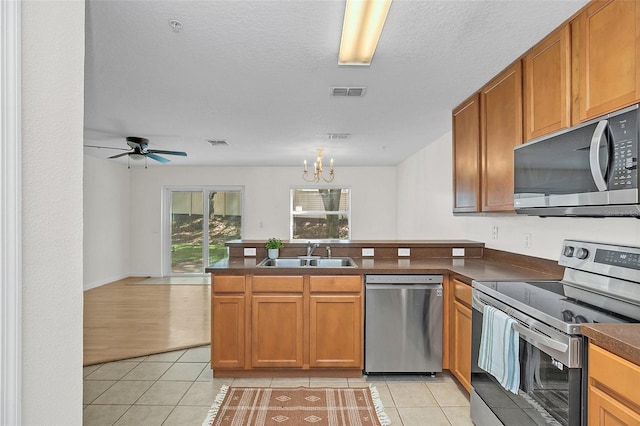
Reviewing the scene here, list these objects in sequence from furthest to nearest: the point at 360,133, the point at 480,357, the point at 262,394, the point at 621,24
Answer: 1. the point at 360,133
2. the point at 262,394
3. the point at 480,357
4. the point at 621,24

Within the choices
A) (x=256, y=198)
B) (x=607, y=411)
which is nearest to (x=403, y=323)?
(x=607, y=411)

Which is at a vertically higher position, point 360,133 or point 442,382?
point 360,133

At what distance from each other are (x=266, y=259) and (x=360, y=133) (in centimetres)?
199

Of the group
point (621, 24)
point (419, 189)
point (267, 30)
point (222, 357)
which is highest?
point (267, 30)

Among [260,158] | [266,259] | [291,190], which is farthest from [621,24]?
[291,190]

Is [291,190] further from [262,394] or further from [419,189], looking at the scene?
[262,394]

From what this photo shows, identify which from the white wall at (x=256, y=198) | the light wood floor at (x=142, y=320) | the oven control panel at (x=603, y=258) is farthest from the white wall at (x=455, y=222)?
the light wood floor at (x=142, y=320)

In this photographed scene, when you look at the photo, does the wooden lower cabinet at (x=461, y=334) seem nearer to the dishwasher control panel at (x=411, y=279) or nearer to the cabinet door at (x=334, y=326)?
the dishwasher control panel at (x=411, y=279)

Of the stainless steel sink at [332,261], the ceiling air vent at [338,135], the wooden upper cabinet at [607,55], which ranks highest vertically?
the ceiling air vent at [338,135]

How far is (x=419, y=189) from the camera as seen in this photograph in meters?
5.92

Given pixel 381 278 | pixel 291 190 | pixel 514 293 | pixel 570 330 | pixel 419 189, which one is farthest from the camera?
pixel 291 190

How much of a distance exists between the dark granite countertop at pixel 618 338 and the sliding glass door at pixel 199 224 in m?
6.72

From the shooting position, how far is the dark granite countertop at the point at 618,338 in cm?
122

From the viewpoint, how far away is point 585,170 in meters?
1.75
